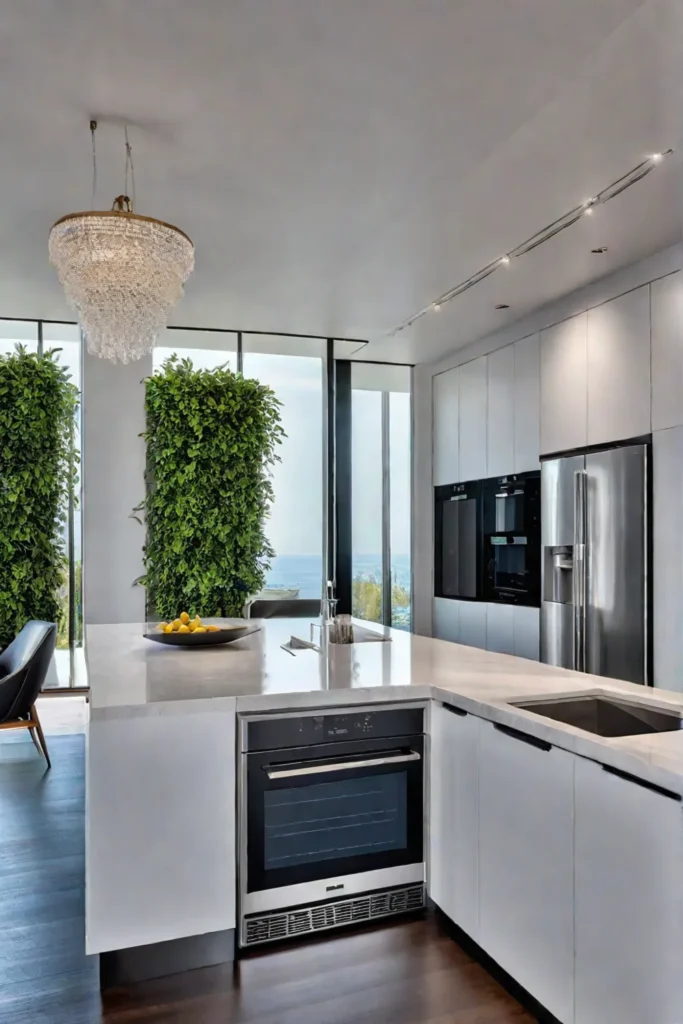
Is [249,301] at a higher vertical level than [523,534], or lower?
higher

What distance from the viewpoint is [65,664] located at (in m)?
6.21

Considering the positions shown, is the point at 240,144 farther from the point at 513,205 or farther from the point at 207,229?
the point at 513,205

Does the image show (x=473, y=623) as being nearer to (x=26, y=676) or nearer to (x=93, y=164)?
(x=26, y=676)

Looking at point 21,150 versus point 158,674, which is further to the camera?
point 21,150

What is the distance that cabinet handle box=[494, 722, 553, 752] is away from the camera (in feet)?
5.67

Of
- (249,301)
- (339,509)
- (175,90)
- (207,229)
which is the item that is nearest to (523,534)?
(339,509)

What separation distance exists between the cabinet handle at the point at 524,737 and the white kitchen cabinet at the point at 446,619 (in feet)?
13.4

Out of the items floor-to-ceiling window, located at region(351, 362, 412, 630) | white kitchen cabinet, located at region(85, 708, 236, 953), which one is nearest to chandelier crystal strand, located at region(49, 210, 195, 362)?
white kitchen cabinet, located at region(85, 708, 236, 953)

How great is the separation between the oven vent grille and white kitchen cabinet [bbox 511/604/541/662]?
2.75 m

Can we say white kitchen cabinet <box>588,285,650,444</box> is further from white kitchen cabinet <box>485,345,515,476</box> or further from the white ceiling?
white kitchen cabinet <box>485,345,515,476</box>

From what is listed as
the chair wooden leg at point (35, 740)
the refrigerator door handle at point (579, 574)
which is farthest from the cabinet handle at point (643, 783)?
the chair wooden leg at point (35, 740)

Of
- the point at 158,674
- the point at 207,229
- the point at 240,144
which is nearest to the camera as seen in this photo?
the point at 158,674

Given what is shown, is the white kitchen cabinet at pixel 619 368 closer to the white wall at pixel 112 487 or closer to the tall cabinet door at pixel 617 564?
the tall cabinet door at pixel 617 564

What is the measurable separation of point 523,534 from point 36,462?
11.5ft
